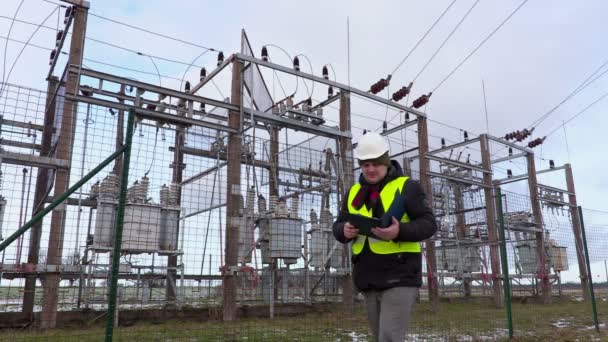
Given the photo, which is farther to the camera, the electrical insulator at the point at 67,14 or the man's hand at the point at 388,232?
the electrical insulator at the point at 67,14

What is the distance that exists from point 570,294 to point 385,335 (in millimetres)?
17816

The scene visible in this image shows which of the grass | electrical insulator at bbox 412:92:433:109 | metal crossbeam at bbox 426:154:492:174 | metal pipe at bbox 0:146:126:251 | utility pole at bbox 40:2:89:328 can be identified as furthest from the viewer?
metal crossbeam at bbox 426:154:492:174

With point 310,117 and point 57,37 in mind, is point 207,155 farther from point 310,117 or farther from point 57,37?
point 57,37

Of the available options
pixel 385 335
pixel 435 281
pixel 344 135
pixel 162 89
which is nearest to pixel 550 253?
pixel 435 281

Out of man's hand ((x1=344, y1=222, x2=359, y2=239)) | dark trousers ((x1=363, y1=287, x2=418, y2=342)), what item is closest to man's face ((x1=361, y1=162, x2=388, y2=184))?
man's hand ((x1=344, y1=222, x2=359, y2=239))

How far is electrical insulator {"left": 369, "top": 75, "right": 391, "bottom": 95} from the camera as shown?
11182 mm

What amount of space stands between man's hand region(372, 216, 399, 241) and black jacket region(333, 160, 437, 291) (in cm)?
5

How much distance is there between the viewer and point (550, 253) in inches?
604

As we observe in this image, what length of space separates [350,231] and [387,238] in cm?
24

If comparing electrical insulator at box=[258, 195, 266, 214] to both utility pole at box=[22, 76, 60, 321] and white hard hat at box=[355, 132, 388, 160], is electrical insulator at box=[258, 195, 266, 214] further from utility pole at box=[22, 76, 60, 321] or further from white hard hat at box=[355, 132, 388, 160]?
white hard hat at box=[355, 132, 388, 160]

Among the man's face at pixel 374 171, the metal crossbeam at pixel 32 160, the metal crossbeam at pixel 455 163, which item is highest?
the metal crossbeam at pixel 455 163

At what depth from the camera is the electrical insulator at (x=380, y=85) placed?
36.7ft

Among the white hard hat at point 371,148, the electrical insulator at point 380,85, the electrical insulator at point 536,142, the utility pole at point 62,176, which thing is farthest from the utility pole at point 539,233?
the white hard hat at point 371,148

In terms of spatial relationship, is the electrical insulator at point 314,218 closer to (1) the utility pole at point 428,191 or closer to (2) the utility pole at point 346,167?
(2) the utility pole at point 346,167
